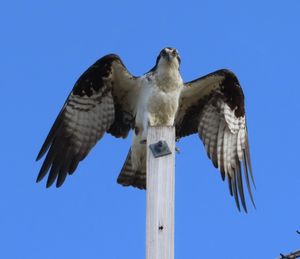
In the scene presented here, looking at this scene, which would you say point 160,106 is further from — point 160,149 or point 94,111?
point 160,149

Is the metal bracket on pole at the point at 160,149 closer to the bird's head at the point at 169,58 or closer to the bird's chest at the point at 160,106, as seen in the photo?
the bird's chest at the point at 160,106

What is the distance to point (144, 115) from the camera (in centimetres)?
895

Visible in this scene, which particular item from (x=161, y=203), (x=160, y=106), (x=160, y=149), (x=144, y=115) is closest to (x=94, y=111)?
(x=144, y=115)

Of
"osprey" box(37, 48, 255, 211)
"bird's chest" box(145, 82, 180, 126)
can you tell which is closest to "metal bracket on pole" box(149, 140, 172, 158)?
"osprey" box(37, 48, 255, 211)

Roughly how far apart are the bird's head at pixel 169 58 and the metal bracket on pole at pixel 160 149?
11.5ft

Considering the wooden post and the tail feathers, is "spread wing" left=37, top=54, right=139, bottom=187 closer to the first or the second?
the tail feathers

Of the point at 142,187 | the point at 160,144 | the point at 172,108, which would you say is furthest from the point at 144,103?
the point at 160,144

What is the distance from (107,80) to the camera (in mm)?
9195

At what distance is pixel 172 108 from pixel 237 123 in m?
0.97

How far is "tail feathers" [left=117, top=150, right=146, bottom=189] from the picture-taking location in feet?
28.7

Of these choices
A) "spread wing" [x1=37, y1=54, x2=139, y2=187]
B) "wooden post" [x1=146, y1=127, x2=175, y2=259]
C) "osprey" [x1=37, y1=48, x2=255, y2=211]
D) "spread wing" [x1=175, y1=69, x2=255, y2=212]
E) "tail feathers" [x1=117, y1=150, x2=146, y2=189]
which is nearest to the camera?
"wooden post" [x1=146, y1=127, x2=175, y2=259]

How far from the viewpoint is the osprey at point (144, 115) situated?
29.0ft

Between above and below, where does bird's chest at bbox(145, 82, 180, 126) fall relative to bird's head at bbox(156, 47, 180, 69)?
below

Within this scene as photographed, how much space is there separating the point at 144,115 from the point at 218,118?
39.5 inches
